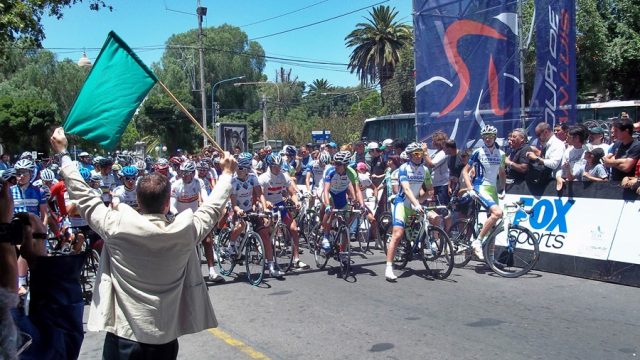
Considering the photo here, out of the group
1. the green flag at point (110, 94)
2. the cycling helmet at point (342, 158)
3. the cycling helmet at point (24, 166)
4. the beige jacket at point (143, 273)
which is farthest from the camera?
the cycling helmet at point (342, 158)

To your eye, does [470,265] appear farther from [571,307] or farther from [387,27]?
[387,27]

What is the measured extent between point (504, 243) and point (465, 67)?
5.49m

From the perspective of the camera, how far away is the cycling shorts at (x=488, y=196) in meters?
9.24

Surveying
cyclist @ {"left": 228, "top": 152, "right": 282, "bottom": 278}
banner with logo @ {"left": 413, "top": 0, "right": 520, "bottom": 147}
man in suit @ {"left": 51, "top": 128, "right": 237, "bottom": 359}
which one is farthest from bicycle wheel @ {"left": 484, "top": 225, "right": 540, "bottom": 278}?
man in suit @ {"left": 51, "top": 128, "right": 237, "bottom": 359}

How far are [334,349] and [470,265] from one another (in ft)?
15.7

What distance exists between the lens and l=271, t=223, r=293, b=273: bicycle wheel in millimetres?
9719

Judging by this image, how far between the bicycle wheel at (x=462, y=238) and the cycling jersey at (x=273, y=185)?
9.65 ft

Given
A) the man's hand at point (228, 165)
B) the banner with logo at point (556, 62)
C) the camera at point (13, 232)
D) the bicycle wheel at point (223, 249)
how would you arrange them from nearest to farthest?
the camera at point (13, 232) < the man's hand at point (228, 165) < the bicycle wheel at point (223, 249) < the banner with logo at point (556, 62)

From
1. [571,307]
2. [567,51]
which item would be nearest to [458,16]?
[567,51]

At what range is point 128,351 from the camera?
315cm

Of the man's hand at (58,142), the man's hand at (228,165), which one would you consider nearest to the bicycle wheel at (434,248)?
the man's hand at (228,165)

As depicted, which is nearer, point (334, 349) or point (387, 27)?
point (334, 349)

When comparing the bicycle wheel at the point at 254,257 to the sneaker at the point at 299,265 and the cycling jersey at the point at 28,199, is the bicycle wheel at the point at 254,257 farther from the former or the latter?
the cycling jersey at the point at 28,199

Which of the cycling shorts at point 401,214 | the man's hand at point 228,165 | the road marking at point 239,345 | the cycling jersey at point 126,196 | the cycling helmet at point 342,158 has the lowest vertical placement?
the road marking at point 239,345
